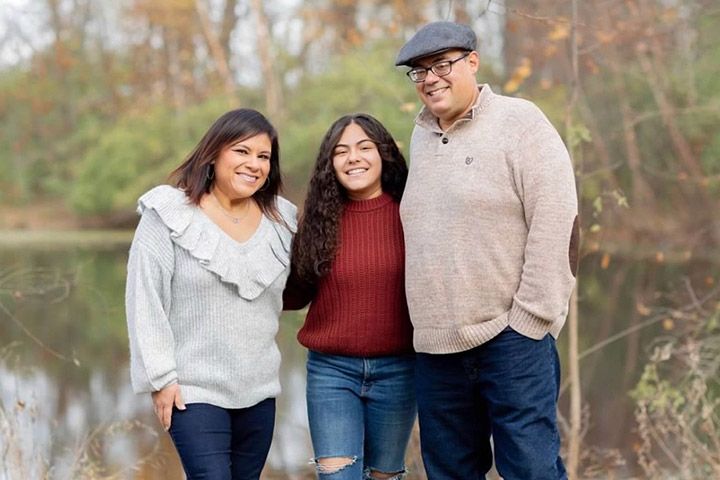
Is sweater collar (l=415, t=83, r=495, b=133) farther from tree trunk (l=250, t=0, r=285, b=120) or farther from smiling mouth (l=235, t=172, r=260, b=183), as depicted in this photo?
tree trunk (l=250, t=0, r=285, b=120)

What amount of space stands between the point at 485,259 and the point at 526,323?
0.21m

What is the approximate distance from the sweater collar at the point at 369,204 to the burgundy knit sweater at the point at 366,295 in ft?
0.13

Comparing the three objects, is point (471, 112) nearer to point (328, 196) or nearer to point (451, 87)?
point (451, 87)

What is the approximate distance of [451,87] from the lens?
2848 millimetres

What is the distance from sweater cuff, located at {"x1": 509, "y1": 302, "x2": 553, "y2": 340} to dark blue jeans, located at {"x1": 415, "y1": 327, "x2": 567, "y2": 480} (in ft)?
0.08

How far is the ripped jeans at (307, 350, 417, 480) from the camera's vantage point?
121 inches

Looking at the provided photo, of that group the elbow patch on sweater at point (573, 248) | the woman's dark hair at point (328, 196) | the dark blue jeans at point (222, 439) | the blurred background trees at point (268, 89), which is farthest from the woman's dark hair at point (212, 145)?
the blurred background trees at point (268, 89)

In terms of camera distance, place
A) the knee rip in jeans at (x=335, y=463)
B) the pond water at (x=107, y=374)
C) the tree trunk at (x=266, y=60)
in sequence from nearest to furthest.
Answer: the knee rip in jeans at (x=335, y=463), the pond water at (x=107, y=374), the tree trunk at (x=266, y=60)

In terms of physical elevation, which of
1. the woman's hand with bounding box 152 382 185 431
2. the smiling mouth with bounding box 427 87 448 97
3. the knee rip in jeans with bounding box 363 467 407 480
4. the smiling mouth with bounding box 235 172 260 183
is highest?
the smiling mouth with bounding box 427 87 448 97

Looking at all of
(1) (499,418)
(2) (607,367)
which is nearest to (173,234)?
(1) (499,418)

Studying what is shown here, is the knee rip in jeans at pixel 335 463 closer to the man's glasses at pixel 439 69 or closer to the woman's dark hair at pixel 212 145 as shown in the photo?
the woman's dark hair at pixel 212 145

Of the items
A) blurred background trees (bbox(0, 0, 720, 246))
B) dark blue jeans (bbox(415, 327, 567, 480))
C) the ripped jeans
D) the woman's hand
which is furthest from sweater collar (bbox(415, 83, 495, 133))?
blurred background trees (bbox(0, 0, 720, 246))

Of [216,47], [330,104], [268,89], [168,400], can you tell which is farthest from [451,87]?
[216,47]

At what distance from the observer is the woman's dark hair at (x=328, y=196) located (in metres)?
3.09
